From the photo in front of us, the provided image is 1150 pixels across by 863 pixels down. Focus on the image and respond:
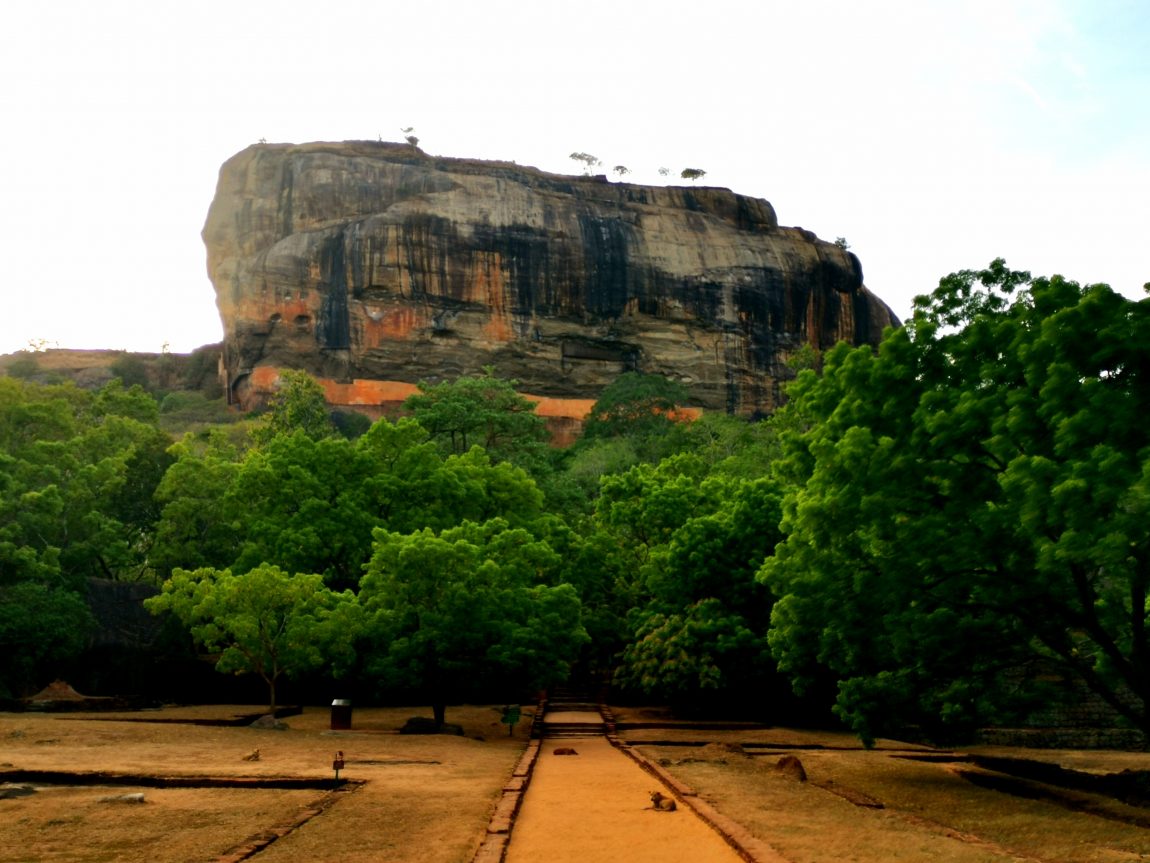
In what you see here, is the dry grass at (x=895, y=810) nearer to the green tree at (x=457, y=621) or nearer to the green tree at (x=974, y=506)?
the green tree at (x=974, y=506)

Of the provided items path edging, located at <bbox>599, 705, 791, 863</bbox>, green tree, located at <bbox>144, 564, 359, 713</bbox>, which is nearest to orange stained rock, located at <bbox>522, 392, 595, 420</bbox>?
green tree, located at <bbox>144, 564, 359, 713</bbox>

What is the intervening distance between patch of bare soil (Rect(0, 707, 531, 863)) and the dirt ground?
0.13 ft

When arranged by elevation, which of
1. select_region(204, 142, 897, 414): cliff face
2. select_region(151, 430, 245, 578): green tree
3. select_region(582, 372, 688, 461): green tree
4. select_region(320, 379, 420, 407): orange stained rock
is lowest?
select_region(151, 430, 245, 578): green tree

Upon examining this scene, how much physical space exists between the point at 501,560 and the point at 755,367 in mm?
50497

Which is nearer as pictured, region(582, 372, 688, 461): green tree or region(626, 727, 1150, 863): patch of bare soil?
region(626, 727, 1150, 863): patch of bare soil

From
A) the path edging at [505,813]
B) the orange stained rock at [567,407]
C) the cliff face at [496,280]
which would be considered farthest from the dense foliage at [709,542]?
the orange stained rock at [567,407]

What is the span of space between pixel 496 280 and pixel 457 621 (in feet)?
160

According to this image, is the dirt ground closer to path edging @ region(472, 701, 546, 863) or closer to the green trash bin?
path edging @ region(472, 701, 546, 863)

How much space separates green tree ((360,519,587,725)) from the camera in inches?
876

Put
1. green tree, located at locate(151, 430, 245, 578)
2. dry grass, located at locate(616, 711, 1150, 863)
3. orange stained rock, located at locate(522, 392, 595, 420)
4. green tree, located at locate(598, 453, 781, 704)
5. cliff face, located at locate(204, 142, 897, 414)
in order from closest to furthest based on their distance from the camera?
1. dry grass, located at locate(616, 711, 1150, 863)
2. green tree, located at locate(598, 453, 781, 704)
3. green tree, located at locate(151, 430, 245, 578)
4. cliff face, located at locate(204, 142, 897, 414)
5. orange stained rock, located at locate(522, 392, 595, 420)

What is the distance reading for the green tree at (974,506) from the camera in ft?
38.6

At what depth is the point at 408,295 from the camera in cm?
6775

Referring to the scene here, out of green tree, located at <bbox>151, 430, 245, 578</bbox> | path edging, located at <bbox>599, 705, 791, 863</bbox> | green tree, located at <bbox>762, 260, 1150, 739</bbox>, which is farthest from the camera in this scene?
green tree, located at <bbox>151, 430, 245, 578</bbox>

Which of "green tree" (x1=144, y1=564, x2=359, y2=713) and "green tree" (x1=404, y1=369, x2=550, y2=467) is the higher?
"green tree" (x1=404, y1=369, x2=550, y2=467)
